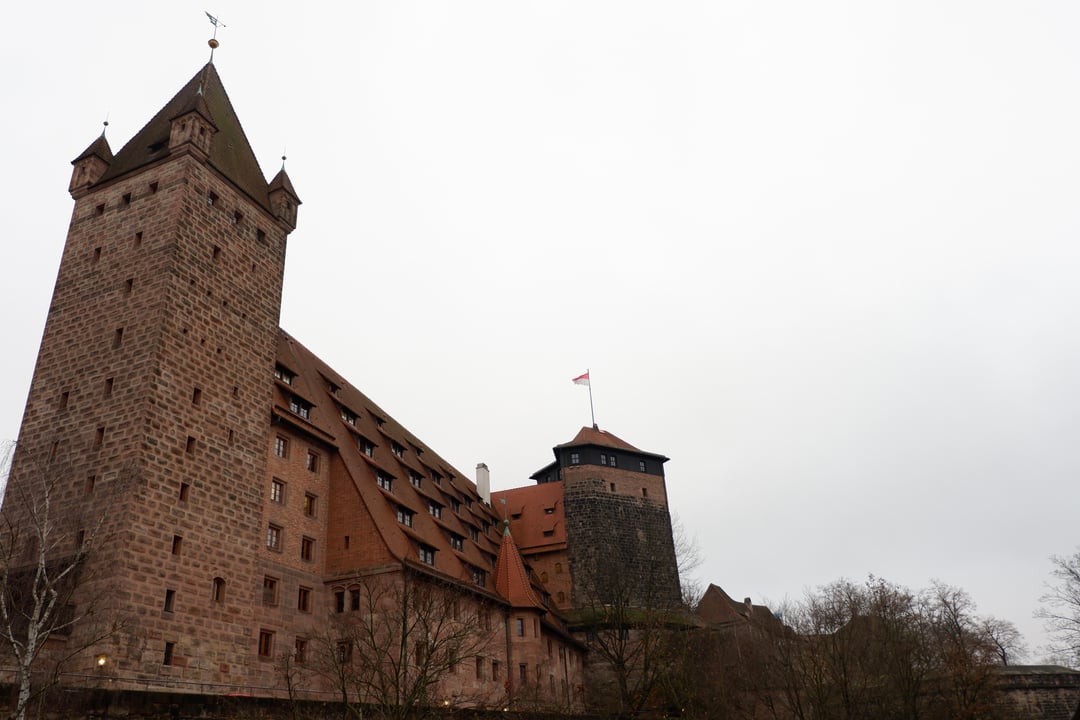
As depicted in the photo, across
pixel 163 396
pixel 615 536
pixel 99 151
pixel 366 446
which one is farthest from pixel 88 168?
pixel 615 536

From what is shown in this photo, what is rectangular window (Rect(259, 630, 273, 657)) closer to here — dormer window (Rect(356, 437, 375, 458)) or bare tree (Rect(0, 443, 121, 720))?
bare tree (Rect(0, 443, 121, 720))

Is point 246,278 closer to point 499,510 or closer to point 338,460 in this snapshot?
point 338,460

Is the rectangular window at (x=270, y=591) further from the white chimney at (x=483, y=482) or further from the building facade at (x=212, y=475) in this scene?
the white chimney at (x=483, y=482)

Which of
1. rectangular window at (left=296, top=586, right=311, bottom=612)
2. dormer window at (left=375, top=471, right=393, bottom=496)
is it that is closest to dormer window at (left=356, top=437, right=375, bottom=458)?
dormer window at (left=375, top=471, right=393, bottom=496)

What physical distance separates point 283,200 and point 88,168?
327 inches

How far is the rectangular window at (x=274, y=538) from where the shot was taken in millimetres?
32969

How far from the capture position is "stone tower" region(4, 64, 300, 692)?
2639 cm

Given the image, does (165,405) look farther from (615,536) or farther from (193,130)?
(615,536)

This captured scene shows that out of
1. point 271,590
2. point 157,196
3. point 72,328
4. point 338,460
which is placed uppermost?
point 157,196

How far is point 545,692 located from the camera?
131 feet

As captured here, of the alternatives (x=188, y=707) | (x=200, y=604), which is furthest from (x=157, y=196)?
(x=188, y=707)

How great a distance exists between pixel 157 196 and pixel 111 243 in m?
2.66

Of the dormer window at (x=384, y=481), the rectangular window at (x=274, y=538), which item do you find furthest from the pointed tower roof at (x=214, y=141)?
the rectangular window at (x=274, y=538)

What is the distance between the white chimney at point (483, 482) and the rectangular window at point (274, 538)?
27.2m
